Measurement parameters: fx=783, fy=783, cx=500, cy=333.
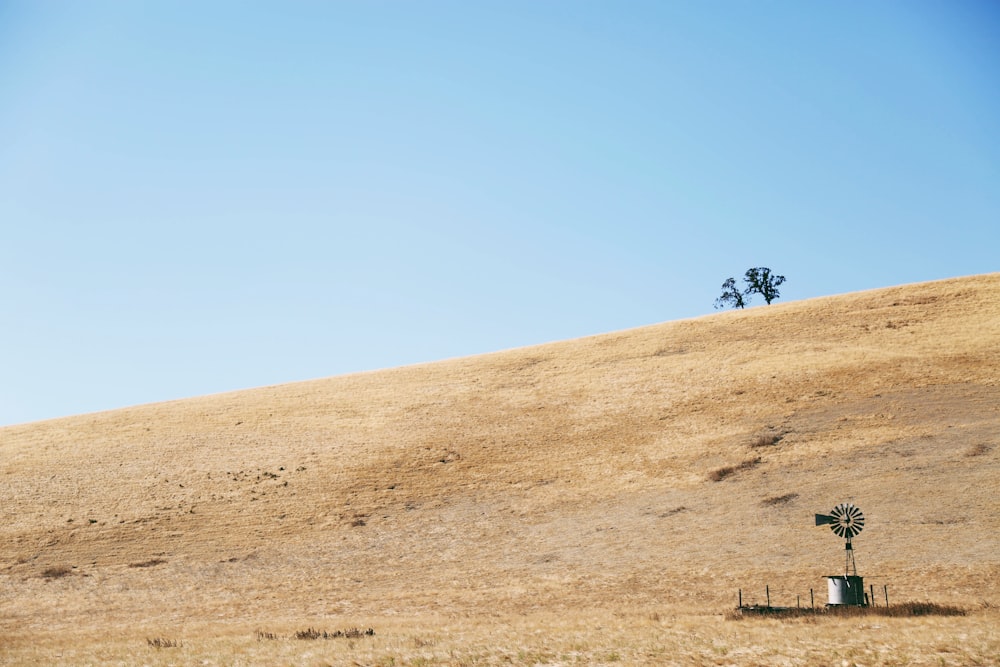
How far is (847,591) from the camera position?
77.0 feet

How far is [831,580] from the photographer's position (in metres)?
23.9

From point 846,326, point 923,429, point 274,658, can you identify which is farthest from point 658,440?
point 274,658

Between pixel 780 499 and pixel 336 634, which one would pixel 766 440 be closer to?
pixel 780 499

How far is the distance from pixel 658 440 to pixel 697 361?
Answer: 1434cm

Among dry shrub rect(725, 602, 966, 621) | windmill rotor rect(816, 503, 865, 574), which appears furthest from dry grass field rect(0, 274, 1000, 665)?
windmill rotor rect(816, 503, 865, 574)

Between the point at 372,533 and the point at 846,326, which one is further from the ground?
the point at 846,326

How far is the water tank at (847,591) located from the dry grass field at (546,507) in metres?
2.32

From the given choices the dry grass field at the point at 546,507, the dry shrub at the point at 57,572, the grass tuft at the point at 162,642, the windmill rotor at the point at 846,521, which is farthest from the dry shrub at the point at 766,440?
the dry shrub at the point at 57,572

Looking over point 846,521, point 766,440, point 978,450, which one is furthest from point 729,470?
point 846,521

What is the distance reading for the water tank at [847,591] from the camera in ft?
76.4

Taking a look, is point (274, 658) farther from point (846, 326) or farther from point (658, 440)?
point (846, 326)

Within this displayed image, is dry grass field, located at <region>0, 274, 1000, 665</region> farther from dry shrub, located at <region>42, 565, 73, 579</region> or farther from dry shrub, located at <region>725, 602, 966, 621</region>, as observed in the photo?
dry shrub, located at <region>725, 602, 966, 621</region>

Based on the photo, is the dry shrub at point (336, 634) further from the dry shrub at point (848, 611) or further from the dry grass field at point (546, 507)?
the dry shrub at point (848, 611)

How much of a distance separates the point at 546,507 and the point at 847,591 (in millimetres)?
17448
